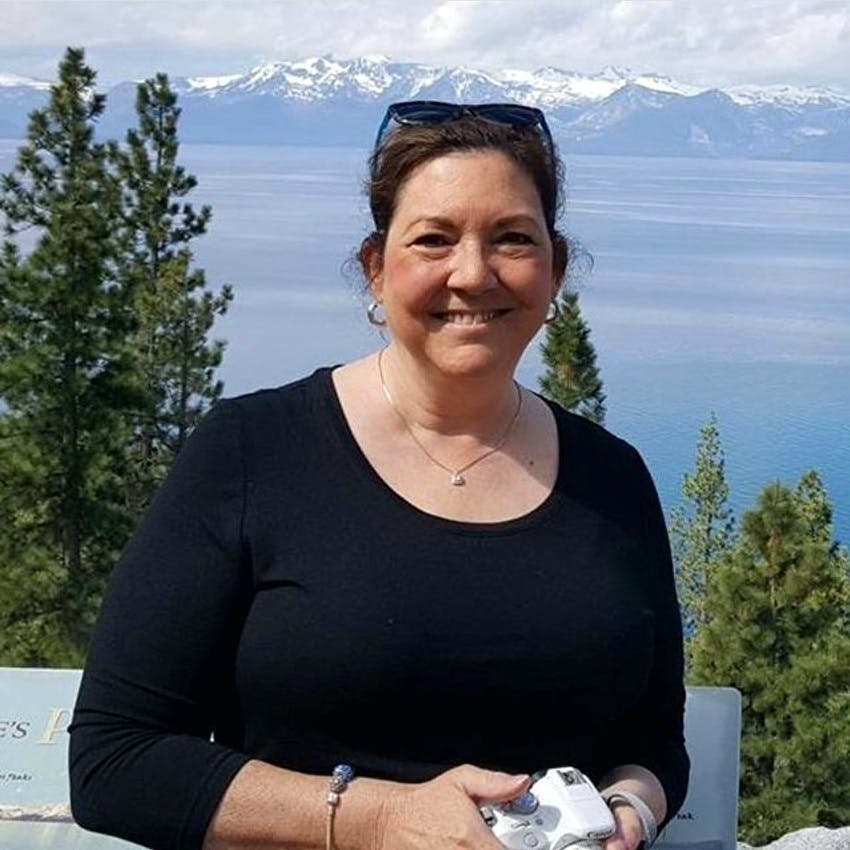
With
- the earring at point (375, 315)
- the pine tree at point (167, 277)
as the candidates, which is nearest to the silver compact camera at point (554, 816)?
the earring at point (375, 315)

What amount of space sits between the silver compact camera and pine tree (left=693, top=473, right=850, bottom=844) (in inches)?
331

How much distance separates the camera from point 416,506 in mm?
1523

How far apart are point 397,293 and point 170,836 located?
63 cm

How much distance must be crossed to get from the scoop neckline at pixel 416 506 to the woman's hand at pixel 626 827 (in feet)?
1.11

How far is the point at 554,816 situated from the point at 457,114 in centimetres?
78

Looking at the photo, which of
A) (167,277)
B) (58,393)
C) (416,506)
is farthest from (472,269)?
(167,277)

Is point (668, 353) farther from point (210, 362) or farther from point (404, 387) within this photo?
point (404, 387)

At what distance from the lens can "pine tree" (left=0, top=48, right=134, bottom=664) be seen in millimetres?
13109

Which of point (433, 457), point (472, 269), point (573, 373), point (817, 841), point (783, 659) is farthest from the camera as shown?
point (573, 373)

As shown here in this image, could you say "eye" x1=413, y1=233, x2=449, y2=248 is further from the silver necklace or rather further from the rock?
the rock

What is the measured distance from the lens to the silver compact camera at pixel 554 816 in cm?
137

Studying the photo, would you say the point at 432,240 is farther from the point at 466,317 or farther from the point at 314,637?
the point at 314,637

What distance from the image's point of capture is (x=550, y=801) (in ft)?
4.63

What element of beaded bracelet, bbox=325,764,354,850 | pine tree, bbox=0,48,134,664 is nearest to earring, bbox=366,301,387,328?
beaded bracelet, bbox=325,764,354,850
